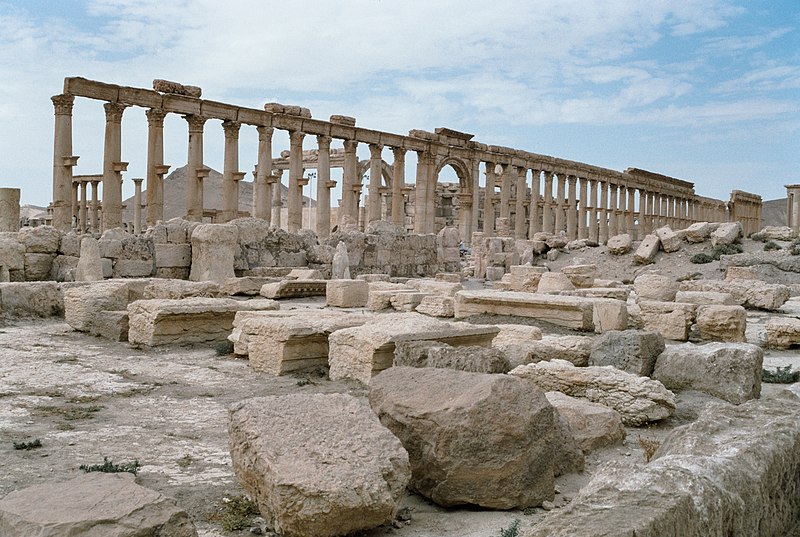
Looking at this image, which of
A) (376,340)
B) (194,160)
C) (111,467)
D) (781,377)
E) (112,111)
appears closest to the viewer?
(111,467)

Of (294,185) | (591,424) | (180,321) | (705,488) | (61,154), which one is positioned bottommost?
(591,424)

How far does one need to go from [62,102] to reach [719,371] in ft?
70.7

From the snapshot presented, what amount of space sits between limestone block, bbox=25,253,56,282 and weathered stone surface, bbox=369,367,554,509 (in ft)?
45.2

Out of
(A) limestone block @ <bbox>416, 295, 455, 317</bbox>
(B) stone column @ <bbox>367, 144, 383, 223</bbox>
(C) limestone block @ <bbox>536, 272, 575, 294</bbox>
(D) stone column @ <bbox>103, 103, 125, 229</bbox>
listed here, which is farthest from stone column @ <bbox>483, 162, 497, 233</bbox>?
(A) limestone block @ <bbox>416, 295, 455, 317</bbox>

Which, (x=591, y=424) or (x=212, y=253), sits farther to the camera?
(x=212, y=253)

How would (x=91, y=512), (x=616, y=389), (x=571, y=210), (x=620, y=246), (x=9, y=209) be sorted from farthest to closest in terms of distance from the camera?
(x=571, y=210) < (x=620, y=246) < (x=9, y=209) < (x=616, y=389) < (x=91, y=512)

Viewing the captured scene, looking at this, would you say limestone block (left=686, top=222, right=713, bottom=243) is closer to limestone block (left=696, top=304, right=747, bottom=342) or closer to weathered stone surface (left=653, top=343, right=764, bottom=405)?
limestone block (left=696, top=304, right=747, bottom=342)

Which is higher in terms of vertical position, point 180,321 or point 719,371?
point 180,321

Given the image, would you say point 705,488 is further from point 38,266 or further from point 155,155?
point 155,155

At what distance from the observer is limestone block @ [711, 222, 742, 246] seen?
28.0 meters

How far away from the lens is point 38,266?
16.2 m

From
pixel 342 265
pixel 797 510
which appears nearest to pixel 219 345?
pixel 797 510

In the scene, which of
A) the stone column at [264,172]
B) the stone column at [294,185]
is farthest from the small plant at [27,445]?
the stone column at [294,185]

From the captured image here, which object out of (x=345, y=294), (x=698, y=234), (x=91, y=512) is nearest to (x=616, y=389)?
(x=91, y=512)
